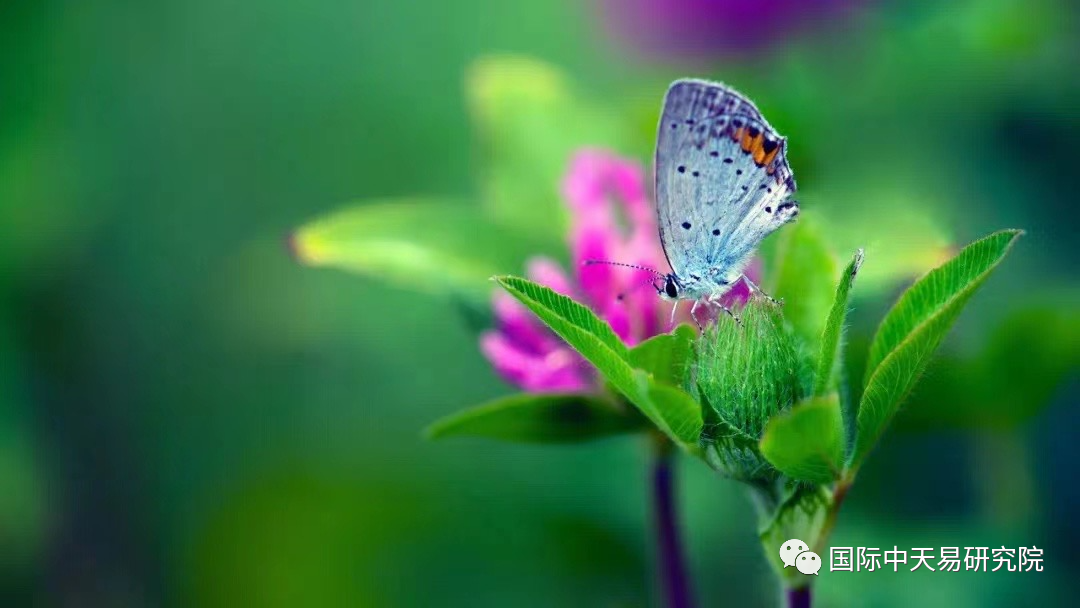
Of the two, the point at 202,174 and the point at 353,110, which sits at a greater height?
the point at 353,110

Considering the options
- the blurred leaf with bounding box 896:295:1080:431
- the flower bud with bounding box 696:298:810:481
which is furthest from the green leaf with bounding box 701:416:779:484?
the blurred leaf with bounding box 896:295:1080:431

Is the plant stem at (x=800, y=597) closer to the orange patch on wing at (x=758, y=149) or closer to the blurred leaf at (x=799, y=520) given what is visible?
the blurred leaf at (x=799, y=520)

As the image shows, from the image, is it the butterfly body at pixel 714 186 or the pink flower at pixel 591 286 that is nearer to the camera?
the butterfly body at pixel 714 186

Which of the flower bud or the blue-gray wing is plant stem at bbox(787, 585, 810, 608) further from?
the blue-gray wing

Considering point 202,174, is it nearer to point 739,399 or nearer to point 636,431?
point 636,431

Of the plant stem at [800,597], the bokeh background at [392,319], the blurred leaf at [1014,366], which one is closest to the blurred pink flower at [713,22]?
the bokeh background at [392,319]

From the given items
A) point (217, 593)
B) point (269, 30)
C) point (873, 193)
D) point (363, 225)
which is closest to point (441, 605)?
point (217, 593)

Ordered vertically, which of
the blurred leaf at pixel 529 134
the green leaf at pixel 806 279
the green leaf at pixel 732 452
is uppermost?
the blurred leaf at pixel 529 134
